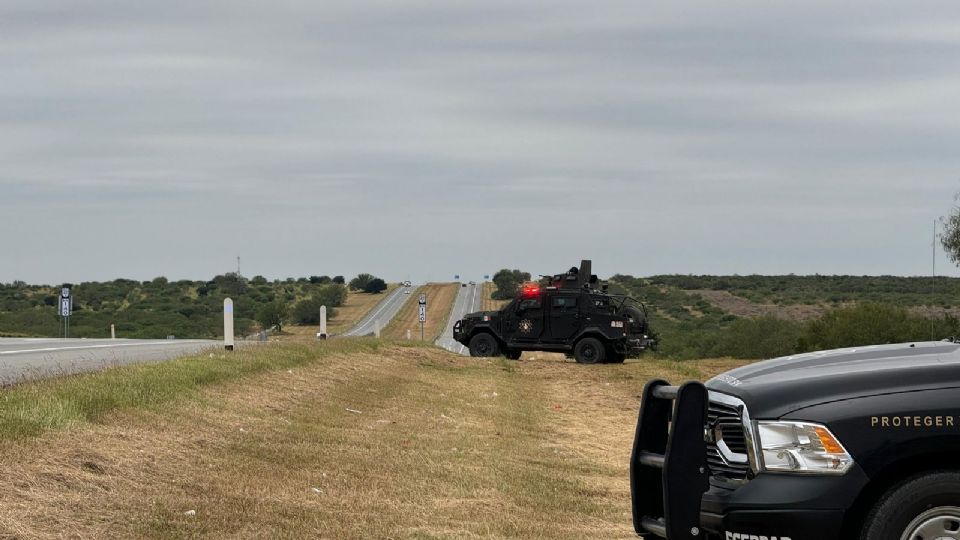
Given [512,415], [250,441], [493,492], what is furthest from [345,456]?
[512,415]

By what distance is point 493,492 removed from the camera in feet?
33.9

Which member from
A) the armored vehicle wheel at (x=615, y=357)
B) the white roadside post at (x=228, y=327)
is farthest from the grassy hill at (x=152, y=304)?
the white roadside post at (x=228, y=327)

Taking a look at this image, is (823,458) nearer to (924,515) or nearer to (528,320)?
(924,515)

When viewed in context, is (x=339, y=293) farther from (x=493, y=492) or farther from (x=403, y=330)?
(x=493, y=492)

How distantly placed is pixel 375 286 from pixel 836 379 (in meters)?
129

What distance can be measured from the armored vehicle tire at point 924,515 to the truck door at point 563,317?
28351mm

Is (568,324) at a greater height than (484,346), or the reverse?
(568,324)

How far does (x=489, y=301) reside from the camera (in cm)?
10988

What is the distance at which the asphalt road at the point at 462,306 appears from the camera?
254 ft

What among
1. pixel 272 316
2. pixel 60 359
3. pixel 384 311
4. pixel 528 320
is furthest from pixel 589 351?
pixel 384 311

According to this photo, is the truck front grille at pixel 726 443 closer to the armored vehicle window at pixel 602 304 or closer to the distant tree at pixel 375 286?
the armored vehicle window at pixel 602 304

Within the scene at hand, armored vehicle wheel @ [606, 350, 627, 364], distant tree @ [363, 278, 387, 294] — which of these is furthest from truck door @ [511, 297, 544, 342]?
distant tree @ [363, 278, 387, 294]

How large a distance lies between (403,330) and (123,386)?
7085cm

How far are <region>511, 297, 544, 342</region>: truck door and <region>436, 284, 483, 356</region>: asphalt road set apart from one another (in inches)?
1212
